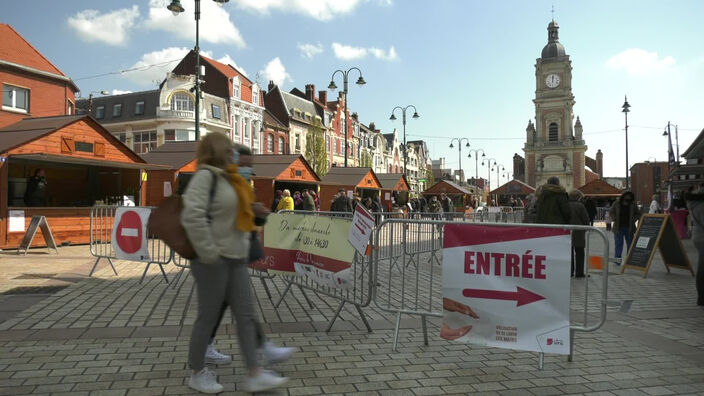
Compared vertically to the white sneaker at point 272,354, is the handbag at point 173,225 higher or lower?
higher

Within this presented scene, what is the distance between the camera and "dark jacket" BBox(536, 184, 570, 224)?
8719 millimetres

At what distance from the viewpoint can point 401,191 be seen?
38.8 m

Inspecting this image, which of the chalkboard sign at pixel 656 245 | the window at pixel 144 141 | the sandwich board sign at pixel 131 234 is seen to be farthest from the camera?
the window at pixel 144 141

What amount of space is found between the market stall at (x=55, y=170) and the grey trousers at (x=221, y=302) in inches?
464

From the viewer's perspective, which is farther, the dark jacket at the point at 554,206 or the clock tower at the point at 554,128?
the clock tower at the point at 554,128

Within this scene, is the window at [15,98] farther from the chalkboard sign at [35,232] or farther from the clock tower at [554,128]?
the clock tower at [554,128]

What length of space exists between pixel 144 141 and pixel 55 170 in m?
26.9

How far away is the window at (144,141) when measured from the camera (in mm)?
42500

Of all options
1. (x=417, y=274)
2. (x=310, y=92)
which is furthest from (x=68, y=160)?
(x=310, y=92)

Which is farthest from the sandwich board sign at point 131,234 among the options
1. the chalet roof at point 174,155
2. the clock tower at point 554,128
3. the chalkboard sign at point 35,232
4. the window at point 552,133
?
the window at point 552,133

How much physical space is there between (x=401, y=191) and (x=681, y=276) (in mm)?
29237

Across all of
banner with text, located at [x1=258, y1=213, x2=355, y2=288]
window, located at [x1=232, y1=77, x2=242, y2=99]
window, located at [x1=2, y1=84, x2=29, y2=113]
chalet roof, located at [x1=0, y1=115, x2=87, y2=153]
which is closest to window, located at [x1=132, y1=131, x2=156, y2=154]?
window, located at [x1=232, y1=77, x2=242, y2=99]

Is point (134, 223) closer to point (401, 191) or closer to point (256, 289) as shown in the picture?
point (256, 289)

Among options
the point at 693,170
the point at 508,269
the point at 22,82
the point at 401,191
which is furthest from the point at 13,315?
the point at 401,191
